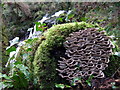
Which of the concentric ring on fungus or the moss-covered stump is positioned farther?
the moss-covered stump

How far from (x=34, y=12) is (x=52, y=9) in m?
0.81

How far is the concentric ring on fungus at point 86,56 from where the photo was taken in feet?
4.44

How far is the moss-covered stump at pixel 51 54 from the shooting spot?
153cm

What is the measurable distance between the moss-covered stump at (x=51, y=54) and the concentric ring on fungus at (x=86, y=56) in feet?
0.30

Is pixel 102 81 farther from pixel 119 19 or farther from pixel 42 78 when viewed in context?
pixel 119 19

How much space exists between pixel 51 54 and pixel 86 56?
438 millimetres

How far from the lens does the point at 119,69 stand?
1540mm

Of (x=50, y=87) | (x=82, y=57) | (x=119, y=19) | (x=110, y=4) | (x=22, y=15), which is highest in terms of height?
(x=22, y=15)

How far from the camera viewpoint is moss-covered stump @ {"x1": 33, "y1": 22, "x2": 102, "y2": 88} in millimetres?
1530

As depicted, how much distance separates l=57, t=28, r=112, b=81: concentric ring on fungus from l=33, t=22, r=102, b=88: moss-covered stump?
9cm

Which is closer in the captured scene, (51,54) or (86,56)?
(86,56)

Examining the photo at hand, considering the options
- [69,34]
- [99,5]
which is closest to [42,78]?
[69,34]

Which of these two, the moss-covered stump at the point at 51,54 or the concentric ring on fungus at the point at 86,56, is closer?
the concentric ring on fungus at the point at 86,56

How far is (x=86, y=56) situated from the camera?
1420mm
